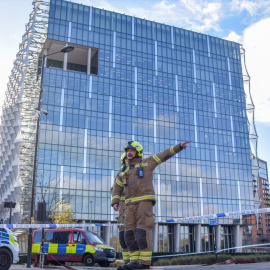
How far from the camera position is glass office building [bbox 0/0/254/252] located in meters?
54.6

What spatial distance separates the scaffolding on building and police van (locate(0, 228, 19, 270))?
4308 cm

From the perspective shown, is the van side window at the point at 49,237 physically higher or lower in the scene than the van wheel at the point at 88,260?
higher

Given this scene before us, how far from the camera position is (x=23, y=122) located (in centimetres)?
5734

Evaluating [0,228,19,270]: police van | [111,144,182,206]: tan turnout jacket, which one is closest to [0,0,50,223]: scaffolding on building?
[0,228,19,270]: police van

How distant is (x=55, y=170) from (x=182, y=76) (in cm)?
2781

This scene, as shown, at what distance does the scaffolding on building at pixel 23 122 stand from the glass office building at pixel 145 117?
4.51 feet

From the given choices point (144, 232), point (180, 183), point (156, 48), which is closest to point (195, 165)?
point (180, 183)

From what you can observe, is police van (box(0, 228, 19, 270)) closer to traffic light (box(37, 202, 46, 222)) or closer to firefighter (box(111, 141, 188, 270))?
firefighter (box(111, 141, 188, 270))

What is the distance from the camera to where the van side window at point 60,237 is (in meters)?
17.4

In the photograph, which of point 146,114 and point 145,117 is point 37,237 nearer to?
point 145,117

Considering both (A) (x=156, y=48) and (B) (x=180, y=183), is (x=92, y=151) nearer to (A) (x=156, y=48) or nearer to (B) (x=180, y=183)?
(B) (x=180, y=183)

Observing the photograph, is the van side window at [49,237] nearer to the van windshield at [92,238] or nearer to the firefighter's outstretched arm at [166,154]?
the van windshield at [92,238]

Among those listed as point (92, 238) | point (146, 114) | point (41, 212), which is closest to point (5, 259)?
point (41, 212)

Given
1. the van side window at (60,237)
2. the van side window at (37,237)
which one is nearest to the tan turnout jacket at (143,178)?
the van side window at (60,237)
